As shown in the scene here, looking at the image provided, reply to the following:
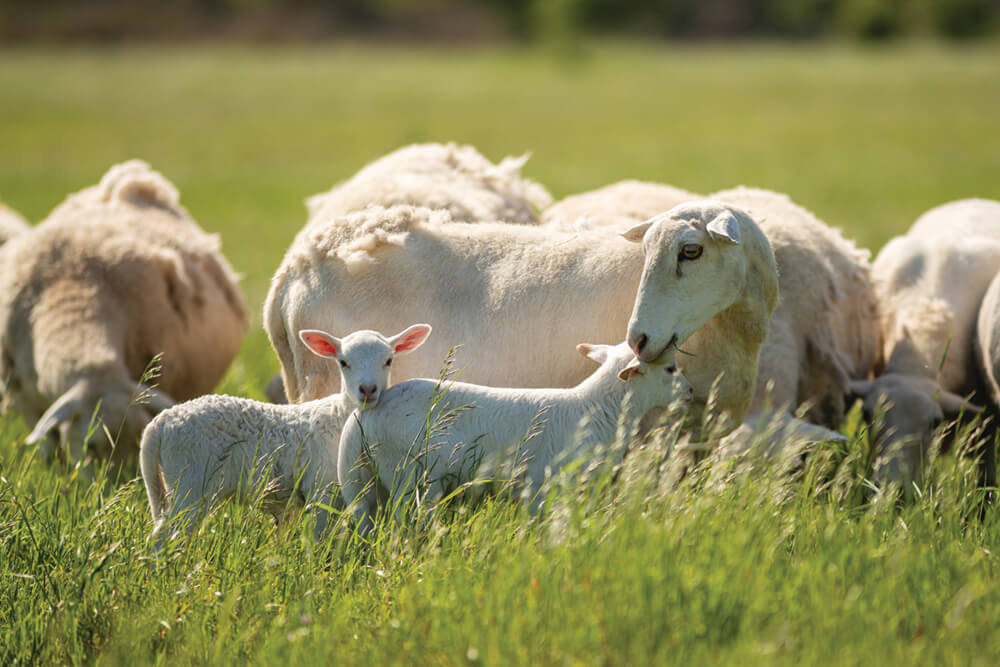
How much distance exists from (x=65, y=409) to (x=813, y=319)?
3582mm

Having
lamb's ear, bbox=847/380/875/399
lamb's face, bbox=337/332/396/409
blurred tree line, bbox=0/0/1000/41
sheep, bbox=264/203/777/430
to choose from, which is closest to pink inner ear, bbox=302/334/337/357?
lamb's face, bbox=337/332/396/409

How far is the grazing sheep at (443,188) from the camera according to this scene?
564 cm

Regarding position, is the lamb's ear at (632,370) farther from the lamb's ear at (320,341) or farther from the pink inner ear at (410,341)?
the lamb's ear at (320,341)

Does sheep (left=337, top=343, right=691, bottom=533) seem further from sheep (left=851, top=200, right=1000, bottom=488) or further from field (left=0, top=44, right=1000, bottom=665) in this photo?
Result: sheep (left=851, top=200, right=1000, bottom=488)

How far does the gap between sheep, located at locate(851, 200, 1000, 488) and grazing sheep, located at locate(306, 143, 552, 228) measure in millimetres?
2028

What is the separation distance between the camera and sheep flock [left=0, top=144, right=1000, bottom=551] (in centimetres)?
392

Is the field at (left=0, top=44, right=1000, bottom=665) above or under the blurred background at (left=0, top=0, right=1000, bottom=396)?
above

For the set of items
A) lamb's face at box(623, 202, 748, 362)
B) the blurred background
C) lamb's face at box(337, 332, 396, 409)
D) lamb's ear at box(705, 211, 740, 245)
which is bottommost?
the blurred background

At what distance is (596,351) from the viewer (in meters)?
4.11

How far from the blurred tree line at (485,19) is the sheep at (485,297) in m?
60.9

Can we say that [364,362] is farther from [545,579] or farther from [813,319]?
[813,319]

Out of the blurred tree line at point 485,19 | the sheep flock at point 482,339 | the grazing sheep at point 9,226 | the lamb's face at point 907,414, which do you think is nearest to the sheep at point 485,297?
the sheep flock at point 482,339

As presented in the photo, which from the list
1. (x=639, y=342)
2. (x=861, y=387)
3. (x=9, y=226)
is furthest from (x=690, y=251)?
(x=9, y=226)

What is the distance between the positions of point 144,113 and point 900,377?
30.5m
